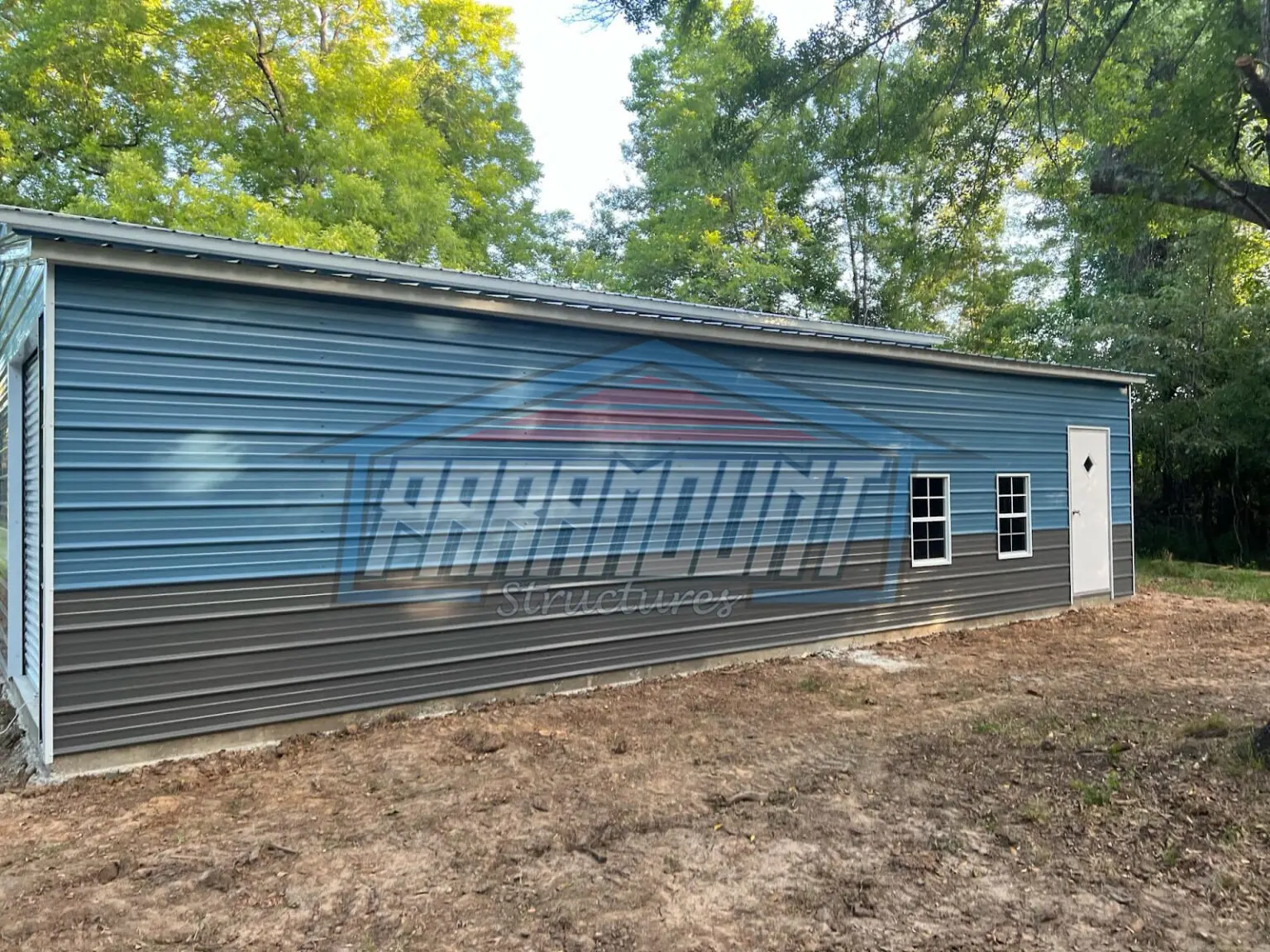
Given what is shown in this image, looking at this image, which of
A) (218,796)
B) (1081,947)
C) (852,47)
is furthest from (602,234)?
(1081,947)

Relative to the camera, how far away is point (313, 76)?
16781 mm

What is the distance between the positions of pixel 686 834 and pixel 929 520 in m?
6.16

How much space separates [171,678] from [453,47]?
19.4 meters

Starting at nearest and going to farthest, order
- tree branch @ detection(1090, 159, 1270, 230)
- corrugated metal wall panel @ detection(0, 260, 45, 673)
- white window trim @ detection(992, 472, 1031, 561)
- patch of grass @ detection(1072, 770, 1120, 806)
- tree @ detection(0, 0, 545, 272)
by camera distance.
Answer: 1. patch of grass @ detection(1072, 770, 1120, 806)
2. corrugated metal wall panel @ detection(0, 260, 45, 673)
3. tree branch @ detection(1090, 159, 1270, 230)
4. white window trim @ detection(992, 472, 1031, 561)
5. tree @ detection(0, 0, 545, 272)

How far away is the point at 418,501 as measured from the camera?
5727mm

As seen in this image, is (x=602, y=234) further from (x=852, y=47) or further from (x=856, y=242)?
(x=852, y=47)

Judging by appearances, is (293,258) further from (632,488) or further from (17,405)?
(632,488)

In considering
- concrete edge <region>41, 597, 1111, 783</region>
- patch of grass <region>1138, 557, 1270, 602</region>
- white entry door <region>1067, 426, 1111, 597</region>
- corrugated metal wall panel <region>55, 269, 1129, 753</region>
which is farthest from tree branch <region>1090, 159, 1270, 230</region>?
patch of grass <region>1138, 557, 1270, 602</region>

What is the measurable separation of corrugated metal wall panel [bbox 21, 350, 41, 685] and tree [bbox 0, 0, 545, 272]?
896cm

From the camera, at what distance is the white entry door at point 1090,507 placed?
1034 cm

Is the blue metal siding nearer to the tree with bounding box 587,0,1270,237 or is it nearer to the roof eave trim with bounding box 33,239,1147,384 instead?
the roof eave trim with bounding box 33,239,1147,384

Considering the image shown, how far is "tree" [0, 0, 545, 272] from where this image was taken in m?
13.8

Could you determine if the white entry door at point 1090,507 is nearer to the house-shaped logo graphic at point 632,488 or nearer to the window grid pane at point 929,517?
the window grid pane at point 929,517

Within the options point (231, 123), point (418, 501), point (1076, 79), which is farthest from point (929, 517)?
point (231, 123)
